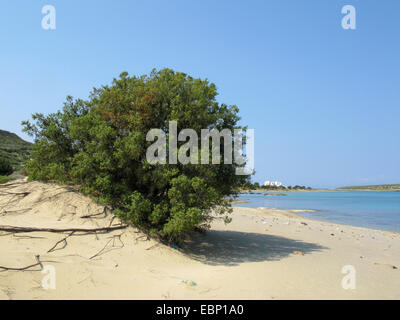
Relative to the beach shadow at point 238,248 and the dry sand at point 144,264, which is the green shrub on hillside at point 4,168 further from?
the beach shadow at point 238,248

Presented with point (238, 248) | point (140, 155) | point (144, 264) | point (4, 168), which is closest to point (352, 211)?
point (238, 248)

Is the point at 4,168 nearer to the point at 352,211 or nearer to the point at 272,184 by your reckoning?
the point at 352,211

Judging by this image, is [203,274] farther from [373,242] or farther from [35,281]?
[373,242]

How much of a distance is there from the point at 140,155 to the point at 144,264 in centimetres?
356

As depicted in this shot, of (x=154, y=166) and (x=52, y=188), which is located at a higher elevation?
(x=154, y=166)

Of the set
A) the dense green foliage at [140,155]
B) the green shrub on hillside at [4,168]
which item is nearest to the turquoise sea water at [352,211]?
the dense green foliage at [140,155]

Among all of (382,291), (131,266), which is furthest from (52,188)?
(382,291)

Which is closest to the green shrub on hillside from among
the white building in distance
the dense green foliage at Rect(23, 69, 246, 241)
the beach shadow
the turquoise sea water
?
the dense green foliage at Rect(23, 69, 246, 241)

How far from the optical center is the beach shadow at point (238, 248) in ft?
32.7

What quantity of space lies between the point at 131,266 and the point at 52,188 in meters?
4.84

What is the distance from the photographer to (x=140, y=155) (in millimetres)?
9625
